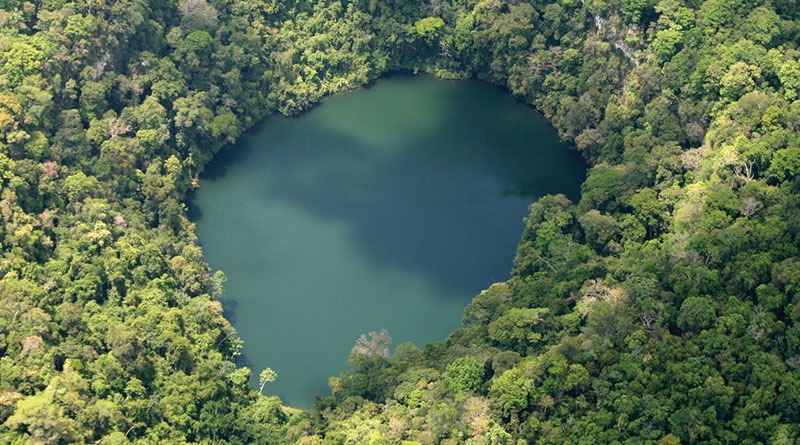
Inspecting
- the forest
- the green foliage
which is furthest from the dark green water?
the green foliage

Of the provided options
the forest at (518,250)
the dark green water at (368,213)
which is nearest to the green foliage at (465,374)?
the forest at (518,250)

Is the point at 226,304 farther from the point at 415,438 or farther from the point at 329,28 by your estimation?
the point at 329,28

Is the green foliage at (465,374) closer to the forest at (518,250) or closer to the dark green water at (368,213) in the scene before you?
the forest at (518,250)

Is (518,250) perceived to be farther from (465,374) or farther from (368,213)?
(465,374)

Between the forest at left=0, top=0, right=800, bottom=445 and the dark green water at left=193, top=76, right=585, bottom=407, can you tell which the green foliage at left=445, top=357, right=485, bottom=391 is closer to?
the forest at left=0, top=0, right=800, bottom=445

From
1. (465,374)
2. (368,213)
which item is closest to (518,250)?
(368,213)

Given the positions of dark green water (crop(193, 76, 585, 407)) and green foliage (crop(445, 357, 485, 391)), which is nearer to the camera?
green foliage (crop(445, 357, 485, 391))
